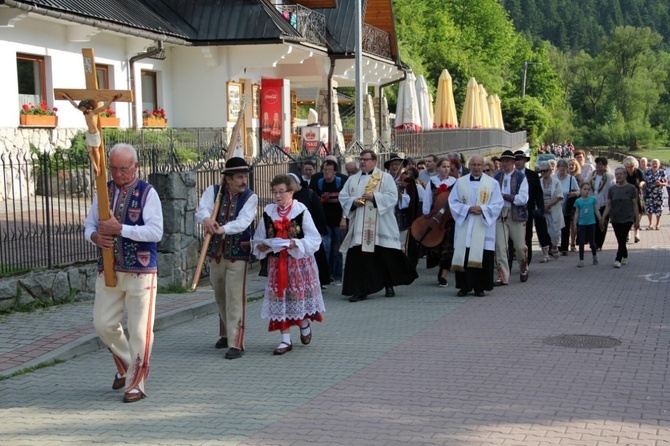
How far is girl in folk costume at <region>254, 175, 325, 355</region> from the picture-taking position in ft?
27.9

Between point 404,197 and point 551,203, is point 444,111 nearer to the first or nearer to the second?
point 551,203

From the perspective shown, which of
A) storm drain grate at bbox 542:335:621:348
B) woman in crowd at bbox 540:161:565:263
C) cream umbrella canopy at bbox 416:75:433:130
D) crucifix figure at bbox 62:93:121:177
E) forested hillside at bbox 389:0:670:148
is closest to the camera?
crucifix figure at bbox 62:93:121:177

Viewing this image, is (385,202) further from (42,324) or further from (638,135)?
(638,135)

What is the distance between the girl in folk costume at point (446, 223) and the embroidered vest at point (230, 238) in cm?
515

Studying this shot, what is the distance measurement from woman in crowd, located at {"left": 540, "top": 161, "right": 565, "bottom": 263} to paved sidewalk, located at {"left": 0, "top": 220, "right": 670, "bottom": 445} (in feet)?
15.3

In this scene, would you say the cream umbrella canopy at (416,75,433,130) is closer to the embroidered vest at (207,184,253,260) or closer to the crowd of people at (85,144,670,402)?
the crowd of people at (85,144,670,402)

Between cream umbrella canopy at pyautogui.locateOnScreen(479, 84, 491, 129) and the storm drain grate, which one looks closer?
the storm drain grate

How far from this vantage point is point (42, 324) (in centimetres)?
955

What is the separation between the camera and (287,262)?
28.1 ft

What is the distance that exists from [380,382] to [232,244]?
199cm

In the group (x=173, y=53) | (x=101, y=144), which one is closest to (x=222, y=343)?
(x=101, y=144)

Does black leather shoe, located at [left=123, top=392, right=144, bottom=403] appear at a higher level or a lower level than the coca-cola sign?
lower

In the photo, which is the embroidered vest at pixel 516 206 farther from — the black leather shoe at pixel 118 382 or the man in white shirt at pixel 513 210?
the black leather shoe at pixel 118 382

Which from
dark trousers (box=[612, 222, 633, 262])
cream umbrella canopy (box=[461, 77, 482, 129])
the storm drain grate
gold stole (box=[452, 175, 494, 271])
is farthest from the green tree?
the storm drain grate
